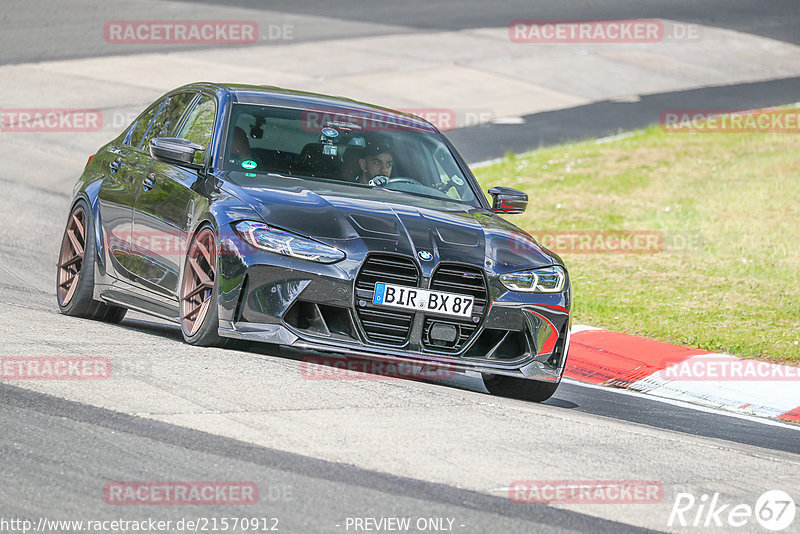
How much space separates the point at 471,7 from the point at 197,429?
27.9m

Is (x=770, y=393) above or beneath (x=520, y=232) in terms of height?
beneath

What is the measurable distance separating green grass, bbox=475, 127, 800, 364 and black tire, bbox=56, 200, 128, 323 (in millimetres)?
4221

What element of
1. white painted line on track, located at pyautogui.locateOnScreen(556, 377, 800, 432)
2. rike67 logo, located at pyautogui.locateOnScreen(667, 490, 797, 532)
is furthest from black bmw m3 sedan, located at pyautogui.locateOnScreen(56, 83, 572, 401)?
rike67 logo, located at pyautogui.locateOnScreen(667, 490, 797, 532)

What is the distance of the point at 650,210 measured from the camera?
633 inches

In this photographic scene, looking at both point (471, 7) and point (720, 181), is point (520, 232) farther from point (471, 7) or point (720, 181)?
point (471, 7)

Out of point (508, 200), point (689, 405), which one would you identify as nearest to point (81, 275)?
point (508, 200)

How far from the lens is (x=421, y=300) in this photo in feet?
23.2

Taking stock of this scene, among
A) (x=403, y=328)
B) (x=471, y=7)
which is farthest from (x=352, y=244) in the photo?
(x=471, y=7)

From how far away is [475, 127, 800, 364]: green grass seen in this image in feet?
36.7

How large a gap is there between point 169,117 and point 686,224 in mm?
7809

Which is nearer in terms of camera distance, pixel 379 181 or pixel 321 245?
pixel 321 245

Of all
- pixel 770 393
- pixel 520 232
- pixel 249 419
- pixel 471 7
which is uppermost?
pixel 471 7

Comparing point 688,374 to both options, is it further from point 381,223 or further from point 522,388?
point 381,223

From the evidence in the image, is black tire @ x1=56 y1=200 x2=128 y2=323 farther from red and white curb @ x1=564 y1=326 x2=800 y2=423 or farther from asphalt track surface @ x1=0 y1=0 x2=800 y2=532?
red and white curb @ x1=564 y1=326 x2=800 y2=423
